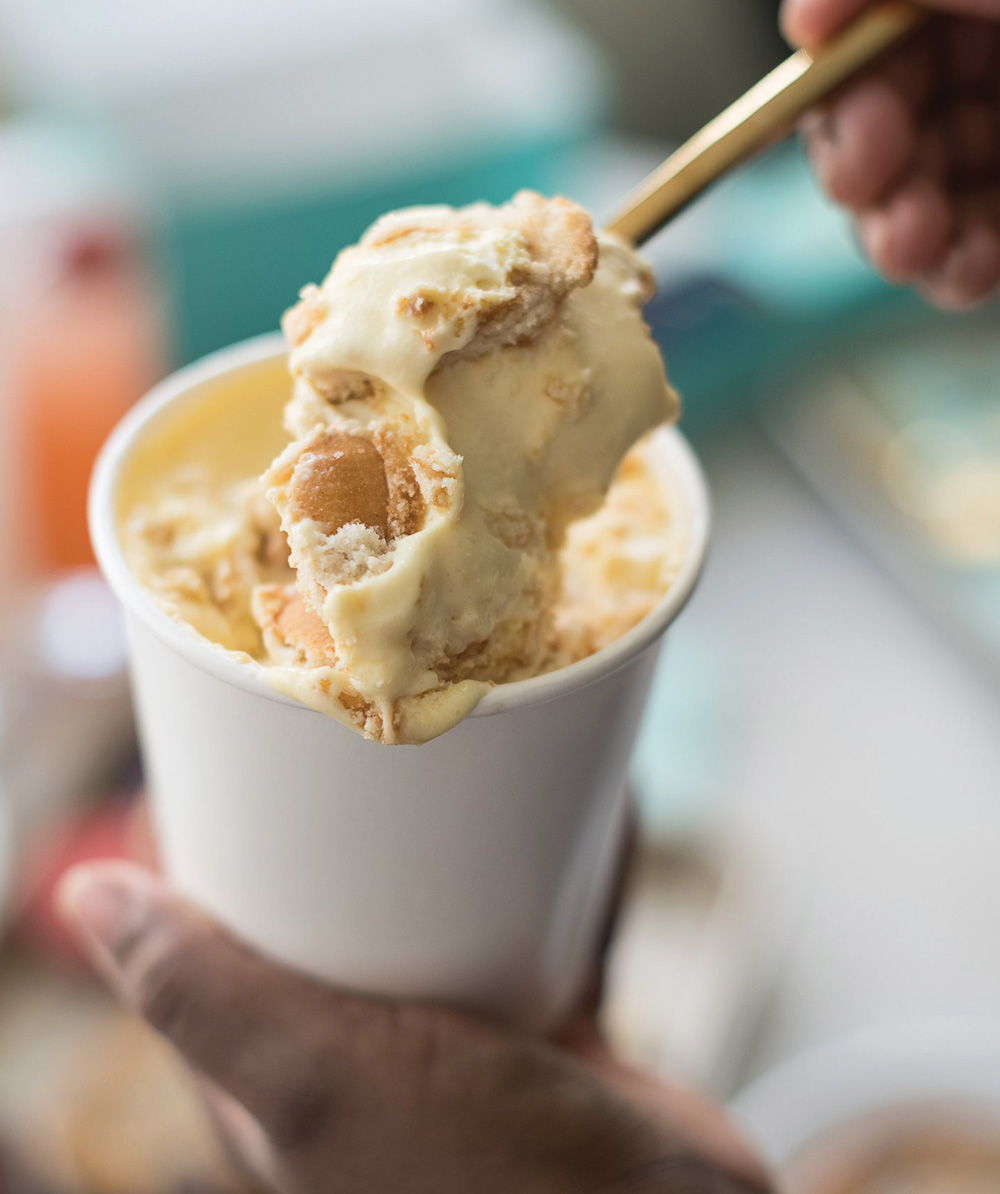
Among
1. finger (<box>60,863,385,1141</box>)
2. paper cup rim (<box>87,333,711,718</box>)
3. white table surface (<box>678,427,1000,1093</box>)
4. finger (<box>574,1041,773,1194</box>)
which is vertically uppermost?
paper cup rim (<box>87,333,711,718</box>)

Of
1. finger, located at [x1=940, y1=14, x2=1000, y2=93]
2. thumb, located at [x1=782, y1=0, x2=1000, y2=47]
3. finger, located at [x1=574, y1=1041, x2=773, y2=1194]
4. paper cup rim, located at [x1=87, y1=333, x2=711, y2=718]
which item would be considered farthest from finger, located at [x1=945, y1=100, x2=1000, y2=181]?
finger, located at [x1=574, y1=1041, x2=773, y2=1194]

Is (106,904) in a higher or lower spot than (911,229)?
lower

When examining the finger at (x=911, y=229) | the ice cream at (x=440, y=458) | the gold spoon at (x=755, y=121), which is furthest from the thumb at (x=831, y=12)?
the ice cream at (x=440, y=458)

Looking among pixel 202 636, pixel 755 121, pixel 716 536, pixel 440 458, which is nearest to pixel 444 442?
pixel 440 458

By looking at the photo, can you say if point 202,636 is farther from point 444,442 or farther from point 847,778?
point 847,778

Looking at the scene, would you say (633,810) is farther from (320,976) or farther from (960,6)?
(960,6)

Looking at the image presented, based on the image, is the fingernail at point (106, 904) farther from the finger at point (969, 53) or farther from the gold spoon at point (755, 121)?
the finger at point (969, 53)

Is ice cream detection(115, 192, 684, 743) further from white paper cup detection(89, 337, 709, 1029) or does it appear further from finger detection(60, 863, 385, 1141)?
finger detection(60, 863, 385, 1141)
